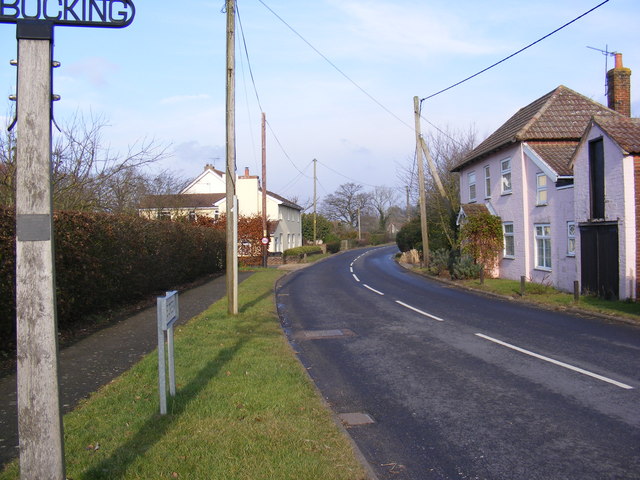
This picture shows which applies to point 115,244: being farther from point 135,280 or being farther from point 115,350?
point 115,350

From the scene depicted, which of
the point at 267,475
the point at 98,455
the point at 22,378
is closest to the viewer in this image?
the point at 22,378

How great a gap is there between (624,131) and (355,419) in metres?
13.8

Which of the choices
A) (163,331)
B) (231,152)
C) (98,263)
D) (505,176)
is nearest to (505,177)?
(505,176)

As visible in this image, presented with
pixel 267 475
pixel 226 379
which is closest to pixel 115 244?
pixel 226 379

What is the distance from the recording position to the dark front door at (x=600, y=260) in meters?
15.6

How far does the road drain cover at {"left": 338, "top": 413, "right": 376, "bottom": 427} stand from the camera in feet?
19.2

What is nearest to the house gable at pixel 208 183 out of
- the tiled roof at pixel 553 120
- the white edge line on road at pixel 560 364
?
the tiled roof at pixel 553 120

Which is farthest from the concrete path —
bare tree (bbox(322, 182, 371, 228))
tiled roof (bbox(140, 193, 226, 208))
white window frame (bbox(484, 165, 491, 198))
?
bare tree (bbox(322, 182, 371, 228))

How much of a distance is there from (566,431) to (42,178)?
17.0ft

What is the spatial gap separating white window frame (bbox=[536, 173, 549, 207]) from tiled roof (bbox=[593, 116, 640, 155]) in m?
4.48

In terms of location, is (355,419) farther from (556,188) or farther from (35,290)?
(556,188)

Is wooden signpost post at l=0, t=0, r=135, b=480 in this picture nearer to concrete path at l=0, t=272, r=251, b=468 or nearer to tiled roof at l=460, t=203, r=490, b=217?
concrete path at l=0, t=272, r=251, b=468

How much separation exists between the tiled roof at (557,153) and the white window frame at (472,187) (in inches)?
268

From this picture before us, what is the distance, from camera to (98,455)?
4.42 meters
